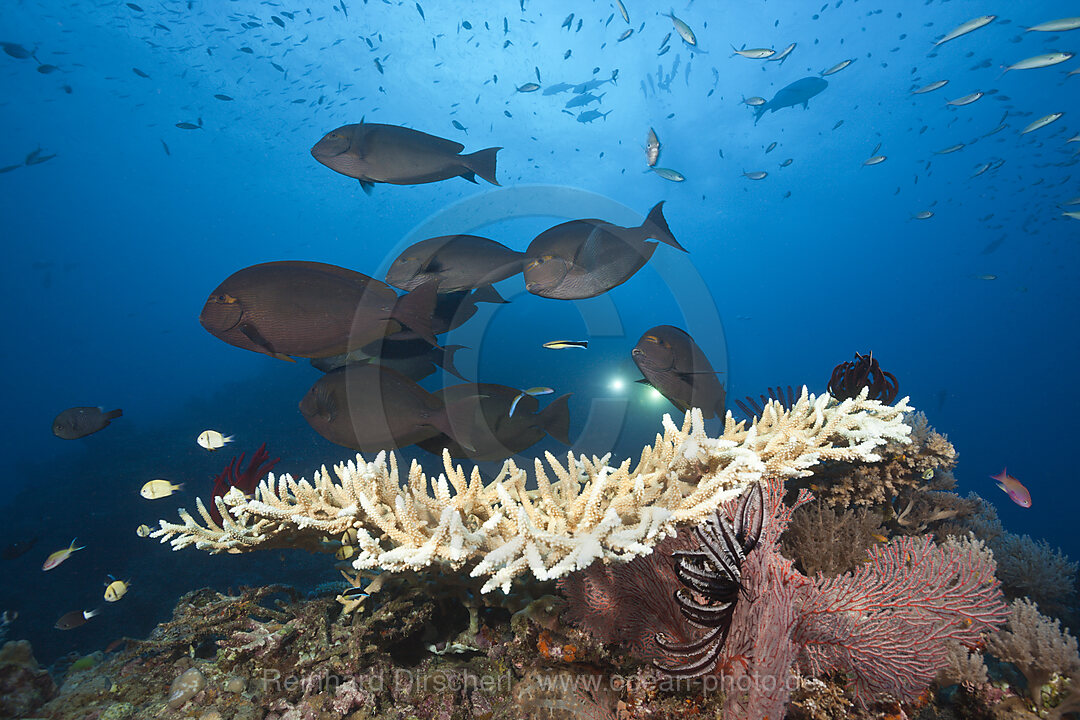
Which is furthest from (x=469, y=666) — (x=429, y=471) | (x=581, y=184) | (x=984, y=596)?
(x=581, y=184)

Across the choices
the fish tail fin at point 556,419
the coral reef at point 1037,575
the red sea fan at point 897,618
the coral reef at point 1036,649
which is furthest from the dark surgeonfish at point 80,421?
the coral reef at point 1037,575

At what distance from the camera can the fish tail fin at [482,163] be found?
127 inches

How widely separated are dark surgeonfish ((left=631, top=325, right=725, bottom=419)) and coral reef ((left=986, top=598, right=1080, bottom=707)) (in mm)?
1959

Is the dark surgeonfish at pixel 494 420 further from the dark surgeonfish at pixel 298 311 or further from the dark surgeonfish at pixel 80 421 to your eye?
the dark surgeonfish at pixel 80 421

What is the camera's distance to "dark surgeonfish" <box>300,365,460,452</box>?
239 cm

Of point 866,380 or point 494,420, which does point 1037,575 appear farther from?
point 494,420

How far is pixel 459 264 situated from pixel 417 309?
0.64 meters

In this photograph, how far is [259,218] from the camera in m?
72.1

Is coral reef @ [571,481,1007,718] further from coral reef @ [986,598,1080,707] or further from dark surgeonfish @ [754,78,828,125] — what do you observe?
dark surgeonfish @ [754,78,828,125]

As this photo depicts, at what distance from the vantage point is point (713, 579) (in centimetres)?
151

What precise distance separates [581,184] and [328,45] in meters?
26.9

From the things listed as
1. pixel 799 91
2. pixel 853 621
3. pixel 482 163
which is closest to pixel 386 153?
pixel 482 163

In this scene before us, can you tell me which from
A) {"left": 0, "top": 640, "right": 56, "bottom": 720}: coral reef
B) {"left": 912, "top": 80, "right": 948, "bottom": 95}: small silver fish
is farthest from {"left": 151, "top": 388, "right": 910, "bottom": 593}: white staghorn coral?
{"left": 912, "top": 80, "right": 948, "bottom": 95}: small silver fish

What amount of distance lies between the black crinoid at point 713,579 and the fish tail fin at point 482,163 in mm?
2868
